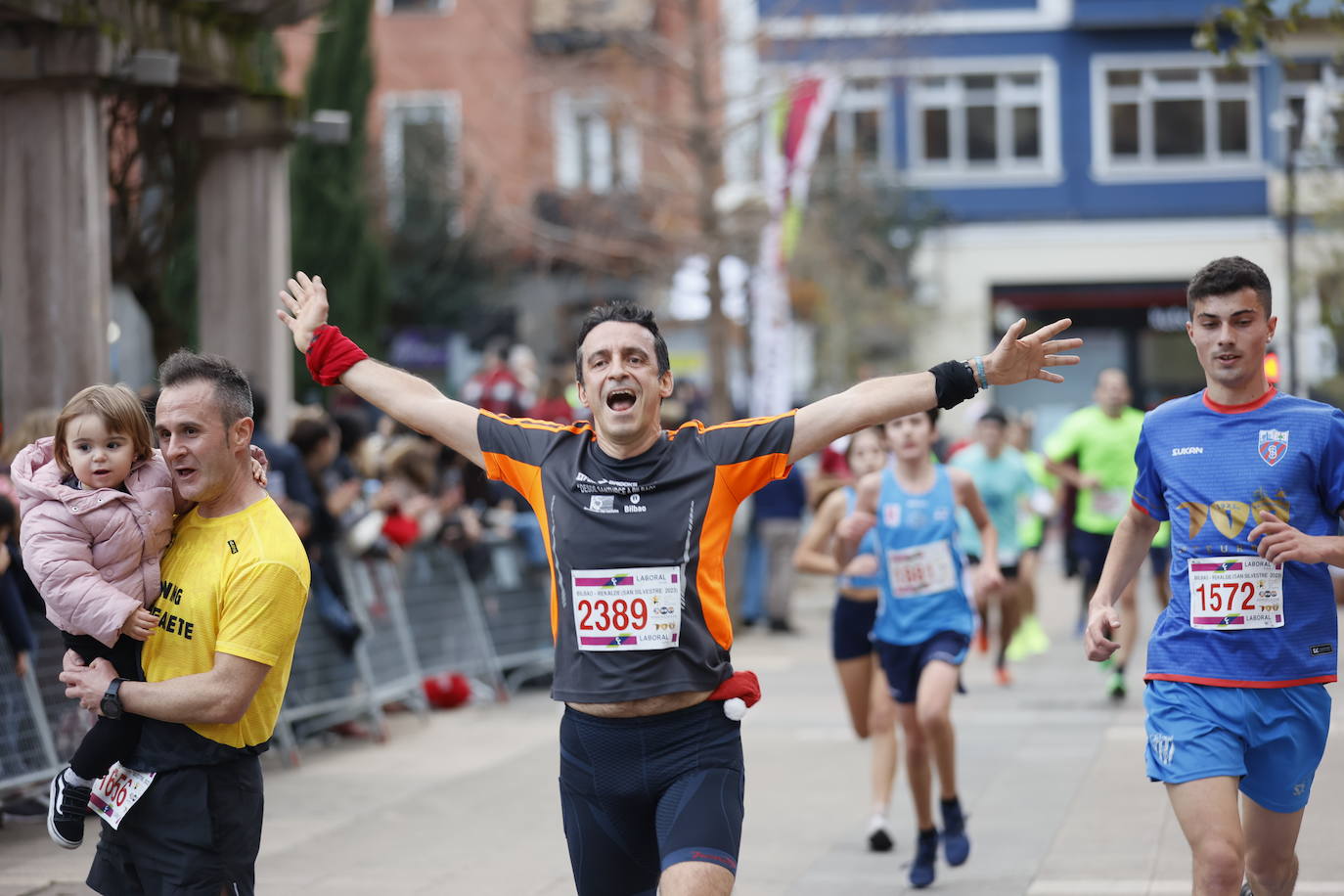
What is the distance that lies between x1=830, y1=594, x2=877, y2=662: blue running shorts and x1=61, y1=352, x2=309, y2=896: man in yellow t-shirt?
14.7 feet

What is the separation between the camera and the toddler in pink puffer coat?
4320 millimetres

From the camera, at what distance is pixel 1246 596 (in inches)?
205

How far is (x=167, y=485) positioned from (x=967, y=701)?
926cm

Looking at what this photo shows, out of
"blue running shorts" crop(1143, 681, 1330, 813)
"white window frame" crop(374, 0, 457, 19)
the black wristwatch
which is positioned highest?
"white window frame" crop(374, 0, 457, 19)

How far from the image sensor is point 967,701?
12984mm

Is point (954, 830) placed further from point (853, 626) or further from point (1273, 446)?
point (1273, 446)

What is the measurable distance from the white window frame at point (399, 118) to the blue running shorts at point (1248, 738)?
26464 millimetres

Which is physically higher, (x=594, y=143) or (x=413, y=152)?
(x=413, y=152)

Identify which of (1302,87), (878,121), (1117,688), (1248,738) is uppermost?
(1302,87)

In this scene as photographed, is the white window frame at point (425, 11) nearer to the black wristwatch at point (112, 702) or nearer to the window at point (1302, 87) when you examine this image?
the window at point (1302, 87)

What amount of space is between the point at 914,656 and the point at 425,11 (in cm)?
2717

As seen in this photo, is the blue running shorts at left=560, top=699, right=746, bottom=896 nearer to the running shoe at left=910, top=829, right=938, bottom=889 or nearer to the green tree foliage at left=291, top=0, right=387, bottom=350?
the running shoe at left=910, top=829, right=938, bottom=889

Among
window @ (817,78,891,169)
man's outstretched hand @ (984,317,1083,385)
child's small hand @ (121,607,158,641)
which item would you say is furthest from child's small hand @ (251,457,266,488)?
window @ (817,78,891,169)

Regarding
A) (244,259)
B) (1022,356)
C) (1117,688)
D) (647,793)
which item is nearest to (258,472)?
(647,793)
